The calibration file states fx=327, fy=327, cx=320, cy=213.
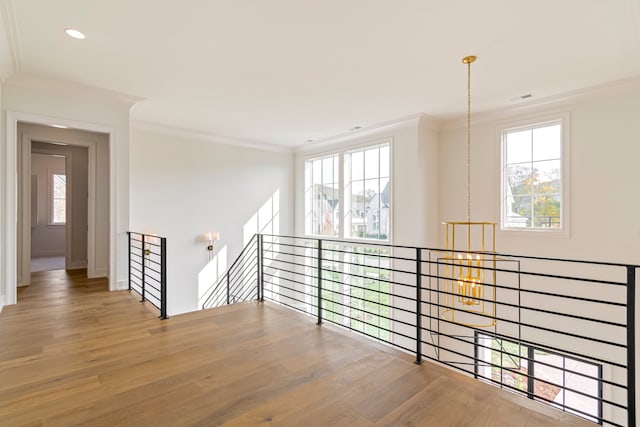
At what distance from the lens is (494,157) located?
4.93 meters

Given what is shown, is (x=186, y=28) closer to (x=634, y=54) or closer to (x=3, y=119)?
(x=3, y=119)

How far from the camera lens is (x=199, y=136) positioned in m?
6.20

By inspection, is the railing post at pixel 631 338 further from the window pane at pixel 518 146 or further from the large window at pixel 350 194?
the large window at pixel 350 194

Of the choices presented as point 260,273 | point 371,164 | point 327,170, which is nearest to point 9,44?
point 260,273

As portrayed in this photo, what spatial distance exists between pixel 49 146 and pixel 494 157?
285 inches

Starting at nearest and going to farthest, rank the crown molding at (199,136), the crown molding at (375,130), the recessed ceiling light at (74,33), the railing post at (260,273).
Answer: the recessed ceiling light at (74,33), the railing post at (260,273), the crown molding at (375,130), the crown molding at (199,136)

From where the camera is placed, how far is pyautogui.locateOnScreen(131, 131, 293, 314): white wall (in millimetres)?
5582

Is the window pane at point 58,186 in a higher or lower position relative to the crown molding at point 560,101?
lower

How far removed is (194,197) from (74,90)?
2.51m

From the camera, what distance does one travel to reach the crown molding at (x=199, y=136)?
553 cm

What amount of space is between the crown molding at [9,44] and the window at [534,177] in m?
5.68

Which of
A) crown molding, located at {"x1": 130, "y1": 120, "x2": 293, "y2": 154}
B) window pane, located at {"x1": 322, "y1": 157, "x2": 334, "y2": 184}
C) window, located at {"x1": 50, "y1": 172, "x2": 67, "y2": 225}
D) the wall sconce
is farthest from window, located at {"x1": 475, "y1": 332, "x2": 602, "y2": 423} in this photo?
A: window, located at {"x1": 50, "y1": 172, "x2": 67, "y2": 225}

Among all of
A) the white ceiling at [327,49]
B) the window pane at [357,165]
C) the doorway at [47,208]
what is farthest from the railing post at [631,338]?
the doorway at [47,208]

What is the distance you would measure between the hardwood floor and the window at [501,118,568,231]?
3240mm
